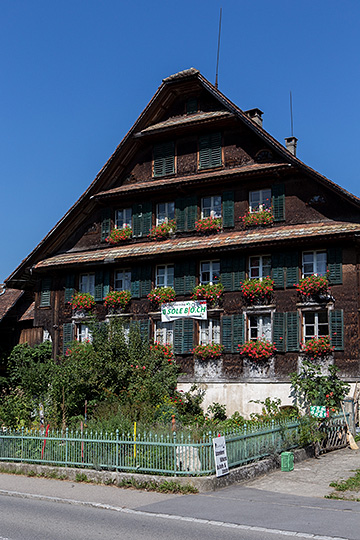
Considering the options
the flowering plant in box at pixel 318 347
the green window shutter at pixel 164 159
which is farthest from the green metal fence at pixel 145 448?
the green window shutter at pixel 164 159

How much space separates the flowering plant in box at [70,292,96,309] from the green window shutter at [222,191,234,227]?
6.38m

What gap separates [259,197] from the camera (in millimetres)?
23016

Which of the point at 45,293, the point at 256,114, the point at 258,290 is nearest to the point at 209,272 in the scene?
the point at 258,290

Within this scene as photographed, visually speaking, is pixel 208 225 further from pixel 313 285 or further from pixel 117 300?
pixel 313 285

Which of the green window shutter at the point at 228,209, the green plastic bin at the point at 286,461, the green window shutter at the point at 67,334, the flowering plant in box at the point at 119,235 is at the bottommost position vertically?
the green plastic bin at the point at 286,461

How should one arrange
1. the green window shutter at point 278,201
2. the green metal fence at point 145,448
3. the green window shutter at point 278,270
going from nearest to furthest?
the green metal fence at point 145,448 → the green window shutter at point 278,270 → the green window shutter at point 278,201

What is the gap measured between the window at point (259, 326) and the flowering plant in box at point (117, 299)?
5.09 metres

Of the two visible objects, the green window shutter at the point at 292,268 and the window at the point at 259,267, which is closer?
the green window shutter at the point at 292,268

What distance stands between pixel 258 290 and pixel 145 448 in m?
9.36

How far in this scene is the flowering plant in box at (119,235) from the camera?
1000 inches

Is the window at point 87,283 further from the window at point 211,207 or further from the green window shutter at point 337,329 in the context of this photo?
the green window shutter at point 337,329

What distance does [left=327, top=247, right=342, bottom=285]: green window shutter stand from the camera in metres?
20.7

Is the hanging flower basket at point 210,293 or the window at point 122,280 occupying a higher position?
the window at point 122,280

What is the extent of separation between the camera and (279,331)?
2147cm
